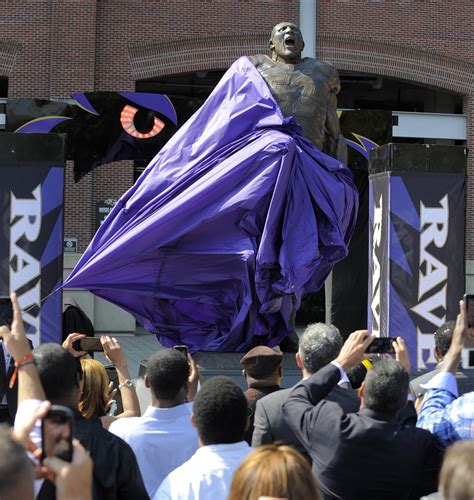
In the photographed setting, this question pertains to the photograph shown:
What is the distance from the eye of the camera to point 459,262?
8.80 m

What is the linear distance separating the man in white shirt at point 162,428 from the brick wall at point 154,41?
50.0 ft

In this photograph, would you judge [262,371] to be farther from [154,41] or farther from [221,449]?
[154,41]

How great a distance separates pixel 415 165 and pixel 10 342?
6322 mm

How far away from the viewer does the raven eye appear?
11.7 m

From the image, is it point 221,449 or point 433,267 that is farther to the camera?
point 433,267

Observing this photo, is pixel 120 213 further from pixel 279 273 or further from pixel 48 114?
pixel 48 114

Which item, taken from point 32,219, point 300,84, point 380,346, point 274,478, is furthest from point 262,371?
point 32,219

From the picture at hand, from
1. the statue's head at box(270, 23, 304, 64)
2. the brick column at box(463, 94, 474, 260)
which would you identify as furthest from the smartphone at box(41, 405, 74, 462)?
the brick column at box(463, 94, 474, 260)

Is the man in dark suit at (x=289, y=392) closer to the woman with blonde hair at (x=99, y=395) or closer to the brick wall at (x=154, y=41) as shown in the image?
the woman with blonde hair at (x=99, y=395)

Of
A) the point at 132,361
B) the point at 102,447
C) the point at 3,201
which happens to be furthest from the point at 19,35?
the point at 102,447

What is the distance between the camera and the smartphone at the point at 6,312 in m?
4.49

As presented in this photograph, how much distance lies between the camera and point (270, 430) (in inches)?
139

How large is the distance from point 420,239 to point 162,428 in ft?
18.1

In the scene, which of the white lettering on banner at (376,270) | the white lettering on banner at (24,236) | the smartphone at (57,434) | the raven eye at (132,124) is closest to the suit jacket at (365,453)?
the smartphone at (57,434)
